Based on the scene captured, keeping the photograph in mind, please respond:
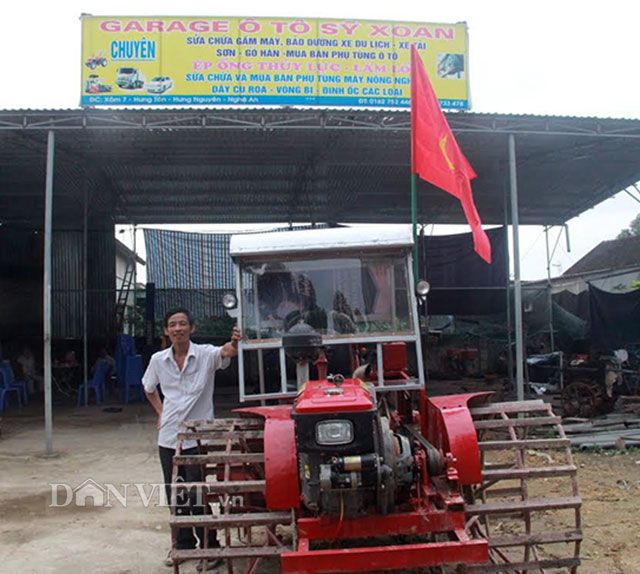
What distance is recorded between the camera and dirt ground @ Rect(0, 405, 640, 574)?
4.45 metres

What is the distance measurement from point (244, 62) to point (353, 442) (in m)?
7.80

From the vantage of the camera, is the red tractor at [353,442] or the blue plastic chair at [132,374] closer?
the red tractor at [353,442]

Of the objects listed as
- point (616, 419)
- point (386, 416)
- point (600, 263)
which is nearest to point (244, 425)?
point (386, 416)

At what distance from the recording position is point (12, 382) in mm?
12578

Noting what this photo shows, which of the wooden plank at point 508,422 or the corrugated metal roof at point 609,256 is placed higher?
the corrugated metal roof at point 609,256

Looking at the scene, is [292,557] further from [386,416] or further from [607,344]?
[607,344]

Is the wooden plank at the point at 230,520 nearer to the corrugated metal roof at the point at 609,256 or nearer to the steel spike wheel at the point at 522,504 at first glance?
the steel spike wheel at the point at 522,504

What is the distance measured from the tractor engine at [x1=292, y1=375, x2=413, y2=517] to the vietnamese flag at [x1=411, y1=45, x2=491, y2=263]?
2.68 meters

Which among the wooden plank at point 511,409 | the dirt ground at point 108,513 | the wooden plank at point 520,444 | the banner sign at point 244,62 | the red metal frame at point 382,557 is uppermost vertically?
the banner sign at point 244,62

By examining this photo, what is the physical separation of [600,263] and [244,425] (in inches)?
1070

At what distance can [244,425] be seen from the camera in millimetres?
4102

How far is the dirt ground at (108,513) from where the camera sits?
14.6ft

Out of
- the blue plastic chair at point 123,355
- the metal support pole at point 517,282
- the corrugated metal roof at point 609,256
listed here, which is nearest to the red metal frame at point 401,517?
the metal support pole at point 517,282

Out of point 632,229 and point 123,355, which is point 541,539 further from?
point 632,229
